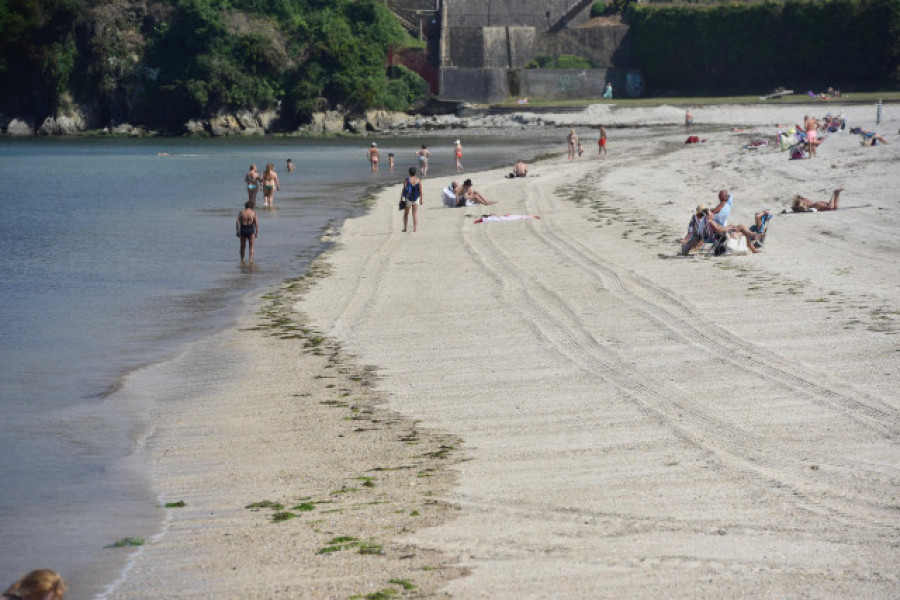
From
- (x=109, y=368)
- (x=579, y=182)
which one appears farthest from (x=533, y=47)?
(x=109, y=368)

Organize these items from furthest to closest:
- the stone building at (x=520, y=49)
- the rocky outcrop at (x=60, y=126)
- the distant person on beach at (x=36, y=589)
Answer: the rocky outcrop at (x=60, y=126) < the stone building at (x=520, y=49) < the distant person on beach at (x=36, y=589)

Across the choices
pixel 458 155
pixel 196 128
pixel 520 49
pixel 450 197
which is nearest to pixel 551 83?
pixel 520 49

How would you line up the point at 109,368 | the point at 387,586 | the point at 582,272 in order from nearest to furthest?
the point at 387,586
the point at 109,368
the point at 582,272

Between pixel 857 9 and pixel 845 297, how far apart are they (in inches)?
2549

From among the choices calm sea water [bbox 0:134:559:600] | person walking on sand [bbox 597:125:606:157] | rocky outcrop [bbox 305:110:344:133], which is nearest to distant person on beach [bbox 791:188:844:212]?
calm sea water [bbox 0:134:559:600]

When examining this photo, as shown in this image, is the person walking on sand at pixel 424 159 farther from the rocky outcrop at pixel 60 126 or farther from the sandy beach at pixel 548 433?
the rocky outcrop at pixel 60 126

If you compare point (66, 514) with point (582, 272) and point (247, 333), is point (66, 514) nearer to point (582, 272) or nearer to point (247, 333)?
point (247, 333)

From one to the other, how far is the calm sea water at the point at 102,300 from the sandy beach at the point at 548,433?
54 cm

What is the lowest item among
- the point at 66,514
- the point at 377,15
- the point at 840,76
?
the point at 66,514

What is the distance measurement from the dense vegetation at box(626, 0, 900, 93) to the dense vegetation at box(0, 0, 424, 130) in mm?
19334

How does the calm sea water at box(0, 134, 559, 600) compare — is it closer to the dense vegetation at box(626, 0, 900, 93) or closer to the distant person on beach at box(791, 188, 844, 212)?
the distant person on beach at box(791, 188, 844, 212)

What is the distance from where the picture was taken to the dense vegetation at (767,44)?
241ft

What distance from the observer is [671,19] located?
80312 millimetres

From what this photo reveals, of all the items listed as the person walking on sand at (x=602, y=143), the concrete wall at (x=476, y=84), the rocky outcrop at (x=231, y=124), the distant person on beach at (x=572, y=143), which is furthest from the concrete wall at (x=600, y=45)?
the distant person on beach at (x=572, y=143)
